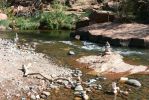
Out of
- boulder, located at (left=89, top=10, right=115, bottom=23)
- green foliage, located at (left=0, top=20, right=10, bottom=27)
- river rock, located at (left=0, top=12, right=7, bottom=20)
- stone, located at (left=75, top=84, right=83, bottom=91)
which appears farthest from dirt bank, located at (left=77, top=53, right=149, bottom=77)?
river rock, located at (left=0, top=12, right=7, bottom=20)

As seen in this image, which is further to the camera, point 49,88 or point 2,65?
point 2,65

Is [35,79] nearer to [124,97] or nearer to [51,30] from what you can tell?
[124,97]

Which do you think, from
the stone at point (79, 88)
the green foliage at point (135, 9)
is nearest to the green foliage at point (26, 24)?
the green foliage at point (135, 9)

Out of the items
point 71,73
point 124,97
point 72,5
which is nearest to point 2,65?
point 71,73

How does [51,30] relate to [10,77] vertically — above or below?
below

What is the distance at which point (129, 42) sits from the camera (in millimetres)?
25422

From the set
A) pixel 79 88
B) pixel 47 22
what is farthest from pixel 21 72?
pixel 47 22

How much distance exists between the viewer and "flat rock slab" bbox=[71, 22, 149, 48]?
25172 millimetres

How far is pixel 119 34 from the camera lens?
2645 centimetres

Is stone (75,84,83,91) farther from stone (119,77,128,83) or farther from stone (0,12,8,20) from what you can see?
stone (0,12,8,20)

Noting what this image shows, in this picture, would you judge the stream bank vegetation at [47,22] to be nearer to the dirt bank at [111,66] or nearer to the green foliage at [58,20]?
the green foliage at [58,20]

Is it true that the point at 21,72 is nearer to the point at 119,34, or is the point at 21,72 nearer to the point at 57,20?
the point at 119,34

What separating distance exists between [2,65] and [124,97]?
5.65 metres

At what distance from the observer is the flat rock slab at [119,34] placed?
82.6 ft
